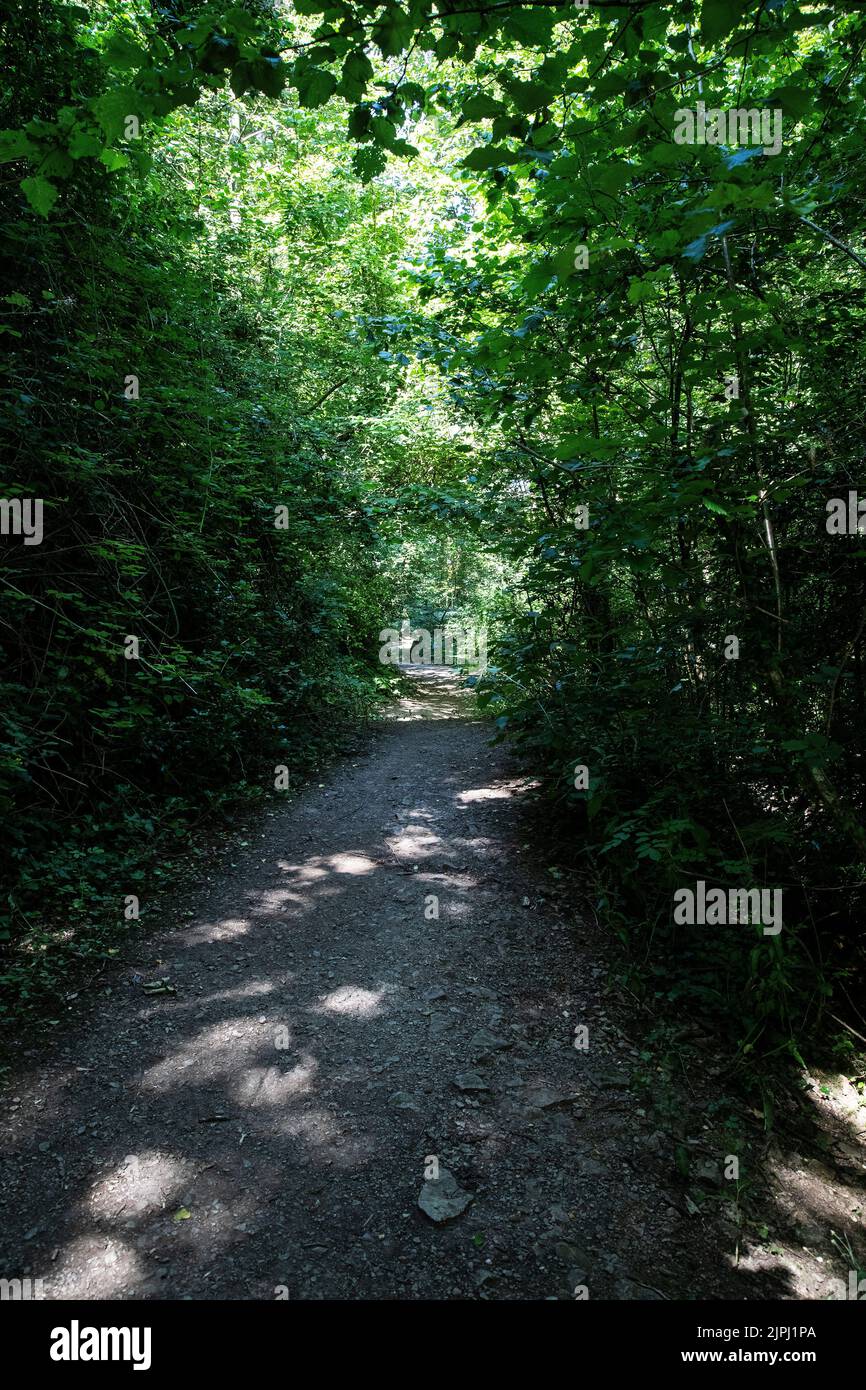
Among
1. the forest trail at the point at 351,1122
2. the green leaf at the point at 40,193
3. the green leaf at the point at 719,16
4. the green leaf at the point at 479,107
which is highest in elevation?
the green leaf at the point at 479,107

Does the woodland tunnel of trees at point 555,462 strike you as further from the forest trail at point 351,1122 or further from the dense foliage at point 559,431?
the forest trail at point 351,1122

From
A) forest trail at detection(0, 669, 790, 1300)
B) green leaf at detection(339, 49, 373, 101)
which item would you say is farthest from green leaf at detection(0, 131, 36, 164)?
forest trail at detection(0, 669, 790, 1300)

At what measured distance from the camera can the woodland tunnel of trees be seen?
268 centimetres

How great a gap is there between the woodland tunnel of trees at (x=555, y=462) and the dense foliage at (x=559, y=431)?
33 mm

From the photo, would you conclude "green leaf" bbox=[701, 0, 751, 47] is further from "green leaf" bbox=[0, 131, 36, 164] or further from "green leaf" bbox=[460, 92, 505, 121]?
"green leaf" bbox=[0, 131, 36, 164]

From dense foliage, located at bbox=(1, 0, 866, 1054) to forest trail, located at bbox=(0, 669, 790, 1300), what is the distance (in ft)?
3.43

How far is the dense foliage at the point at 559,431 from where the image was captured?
8.66ft

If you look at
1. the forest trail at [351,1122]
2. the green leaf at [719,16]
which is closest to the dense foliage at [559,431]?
the green leaf at [719,16]

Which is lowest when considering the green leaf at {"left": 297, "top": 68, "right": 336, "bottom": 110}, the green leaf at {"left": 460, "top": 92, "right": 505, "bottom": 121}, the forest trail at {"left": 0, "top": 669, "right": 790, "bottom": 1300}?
the forest trail at {"left": 0, "top": 669, "right": 790, "bottom": 1300}

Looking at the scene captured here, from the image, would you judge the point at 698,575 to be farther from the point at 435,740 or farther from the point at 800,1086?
the point at 435,740

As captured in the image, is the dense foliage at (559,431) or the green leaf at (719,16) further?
the dense foliage at (559,431)

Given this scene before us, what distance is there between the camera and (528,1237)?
9.01ft
